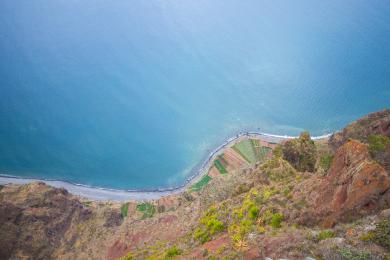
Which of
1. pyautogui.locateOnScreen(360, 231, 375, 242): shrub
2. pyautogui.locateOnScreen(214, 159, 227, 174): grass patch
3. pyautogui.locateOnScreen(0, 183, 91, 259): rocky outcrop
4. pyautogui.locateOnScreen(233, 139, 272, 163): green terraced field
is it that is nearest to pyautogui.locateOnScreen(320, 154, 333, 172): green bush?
pyautogui.locateOnScreen(360, 231, 375, 242): shrub

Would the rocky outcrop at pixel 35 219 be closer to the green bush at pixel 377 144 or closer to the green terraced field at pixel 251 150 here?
the green terraced field at pixel 251 150

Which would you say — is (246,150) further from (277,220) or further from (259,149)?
(277,220)

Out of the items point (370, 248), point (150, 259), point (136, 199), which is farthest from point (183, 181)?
point (370, 248)

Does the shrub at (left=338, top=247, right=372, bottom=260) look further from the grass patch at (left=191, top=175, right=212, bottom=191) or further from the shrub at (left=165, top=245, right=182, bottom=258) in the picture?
the grass patch at (left=191, top=175, right=212, bottom=191)

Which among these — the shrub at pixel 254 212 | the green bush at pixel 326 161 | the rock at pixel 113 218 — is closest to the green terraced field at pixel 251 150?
the rock at pixel 113 218

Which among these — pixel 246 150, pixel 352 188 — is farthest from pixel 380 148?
pixel 246 150

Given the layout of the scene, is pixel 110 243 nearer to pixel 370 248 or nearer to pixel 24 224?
pixel 24 224

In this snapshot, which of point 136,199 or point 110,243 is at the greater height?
point 136,199
